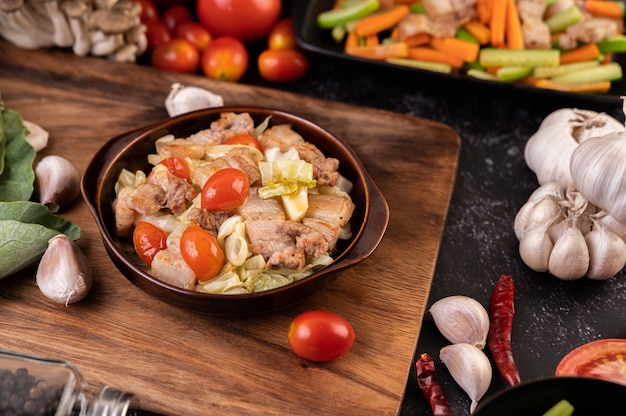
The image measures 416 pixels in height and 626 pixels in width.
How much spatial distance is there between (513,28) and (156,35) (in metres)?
1.98

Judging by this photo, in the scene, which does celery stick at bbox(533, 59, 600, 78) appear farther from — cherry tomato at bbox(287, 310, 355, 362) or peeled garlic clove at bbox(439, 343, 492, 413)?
cherry tomato at bbox(287, 310, 355, 362)

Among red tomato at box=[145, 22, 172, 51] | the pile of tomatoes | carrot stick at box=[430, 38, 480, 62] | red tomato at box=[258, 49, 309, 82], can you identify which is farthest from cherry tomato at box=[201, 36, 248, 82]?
carrot stick at box=[430, 38, 480, 62]

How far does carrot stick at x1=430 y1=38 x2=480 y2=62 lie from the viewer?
3.72 meters

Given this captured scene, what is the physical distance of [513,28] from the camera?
378 centimetres

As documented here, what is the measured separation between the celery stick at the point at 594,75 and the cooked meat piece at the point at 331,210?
1610mm

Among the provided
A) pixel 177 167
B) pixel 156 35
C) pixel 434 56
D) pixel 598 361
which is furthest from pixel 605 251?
pixel 156 35

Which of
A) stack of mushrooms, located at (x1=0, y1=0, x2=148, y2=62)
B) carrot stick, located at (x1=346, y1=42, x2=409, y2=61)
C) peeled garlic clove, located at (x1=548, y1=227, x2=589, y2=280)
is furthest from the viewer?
carrot stick, located at (x1=346, y1=42, x2=409, y2=61)

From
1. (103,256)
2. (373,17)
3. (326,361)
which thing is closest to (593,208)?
(326,361)

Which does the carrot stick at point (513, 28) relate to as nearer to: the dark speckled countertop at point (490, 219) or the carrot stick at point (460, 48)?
the carrot stick at point (460, 48)

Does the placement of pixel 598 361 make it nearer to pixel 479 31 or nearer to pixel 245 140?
pixel 245 140

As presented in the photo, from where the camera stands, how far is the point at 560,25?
3861 millimetres

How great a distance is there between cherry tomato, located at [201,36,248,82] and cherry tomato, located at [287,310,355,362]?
1797 millimetres

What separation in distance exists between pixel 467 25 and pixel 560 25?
0.51m

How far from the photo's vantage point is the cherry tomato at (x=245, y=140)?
2.93 metres
